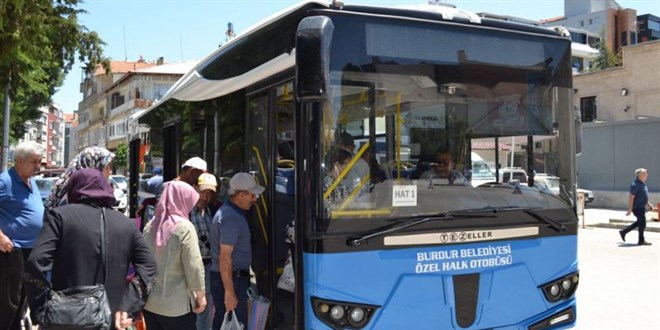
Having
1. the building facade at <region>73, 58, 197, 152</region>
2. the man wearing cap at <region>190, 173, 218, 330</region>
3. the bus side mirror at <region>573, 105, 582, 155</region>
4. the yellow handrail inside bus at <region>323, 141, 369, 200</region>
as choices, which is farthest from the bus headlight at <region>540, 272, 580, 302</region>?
the building facade at <region>73, 58, 197, 152</region>

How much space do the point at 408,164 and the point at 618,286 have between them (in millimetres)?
6585

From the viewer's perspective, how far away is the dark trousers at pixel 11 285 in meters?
5.22

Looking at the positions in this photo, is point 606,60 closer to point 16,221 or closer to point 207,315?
point 207,315

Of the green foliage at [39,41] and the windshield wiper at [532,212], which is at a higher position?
the green foliage at [39,41]

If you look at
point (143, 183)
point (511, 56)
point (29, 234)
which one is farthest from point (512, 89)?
point (143, 183)

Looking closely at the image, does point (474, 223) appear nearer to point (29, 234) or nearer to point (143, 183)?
point (29, 234)

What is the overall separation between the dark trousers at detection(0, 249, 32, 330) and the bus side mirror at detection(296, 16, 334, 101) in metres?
3.23

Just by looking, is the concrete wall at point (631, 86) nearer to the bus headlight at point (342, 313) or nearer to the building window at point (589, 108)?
the building window at point (589, 108)

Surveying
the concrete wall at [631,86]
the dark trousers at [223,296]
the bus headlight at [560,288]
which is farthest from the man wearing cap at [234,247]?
the concrete wall at [631,86]

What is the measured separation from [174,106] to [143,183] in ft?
7.65

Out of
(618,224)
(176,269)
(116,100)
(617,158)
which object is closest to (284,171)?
(176,269)

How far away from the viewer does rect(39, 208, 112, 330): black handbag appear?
306 cm

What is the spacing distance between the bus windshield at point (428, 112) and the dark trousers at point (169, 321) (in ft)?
4.08

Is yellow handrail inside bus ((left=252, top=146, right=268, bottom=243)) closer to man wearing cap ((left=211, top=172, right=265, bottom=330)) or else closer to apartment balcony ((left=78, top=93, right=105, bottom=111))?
man wearing cap ((left=211, top=172, right=265, bottom=330))
